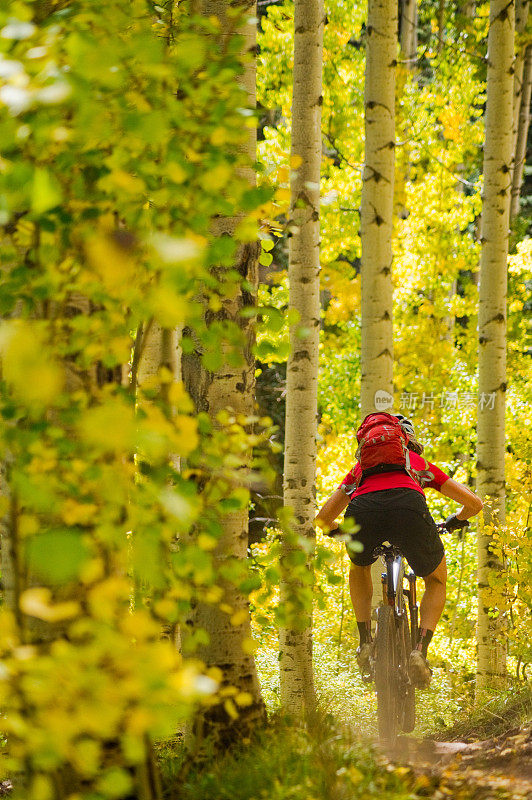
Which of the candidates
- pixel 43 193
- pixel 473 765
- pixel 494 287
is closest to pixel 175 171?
pixel 43 193

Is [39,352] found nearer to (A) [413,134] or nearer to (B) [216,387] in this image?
(B) [216,387]

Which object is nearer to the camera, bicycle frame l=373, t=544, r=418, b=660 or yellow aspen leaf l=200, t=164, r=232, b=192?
yellow aspen leaf l=200, t=164, r=232, b=192

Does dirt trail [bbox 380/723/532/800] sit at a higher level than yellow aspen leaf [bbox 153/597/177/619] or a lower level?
lower

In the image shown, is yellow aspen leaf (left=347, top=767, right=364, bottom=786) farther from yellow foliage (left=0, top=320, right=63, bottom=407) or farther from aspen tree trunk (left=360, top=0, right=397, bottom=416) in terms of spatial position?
aspen tree trunk (left=360, top=0, right=397, bottom=416)

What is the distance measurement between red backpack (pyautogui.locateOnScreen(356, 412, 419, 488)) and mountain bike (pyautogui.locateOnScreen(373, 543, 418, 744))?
52 centimetres

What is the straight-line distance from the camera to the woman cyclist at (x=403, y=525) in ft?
16.6

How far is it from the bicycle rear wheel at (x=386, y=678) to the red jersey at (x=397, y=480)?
0.81 m

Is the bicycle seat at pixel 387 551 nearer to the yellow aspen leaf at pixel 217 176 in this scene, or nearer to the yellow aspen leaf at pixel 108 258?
the yellow aspen leaf at pixel 217 176

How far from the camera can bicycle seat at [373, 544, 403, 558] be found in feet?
17.3

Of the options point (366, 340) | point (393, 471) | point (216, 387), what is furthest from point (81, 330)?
point (366, 340)

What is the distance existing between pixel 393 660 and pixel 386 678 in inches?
4.6

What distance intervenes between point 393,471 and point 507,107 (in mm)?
4543

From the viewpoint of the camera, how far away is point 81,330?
2.13 m

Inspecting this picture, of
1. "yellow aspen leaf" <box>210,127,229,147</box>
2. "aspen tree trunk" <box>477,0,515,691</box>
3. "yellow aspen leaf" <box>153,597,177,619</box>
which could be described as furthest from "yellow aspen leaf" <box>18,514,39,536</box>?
"aspen tree trunk" <box>477,0,515,691</box>
